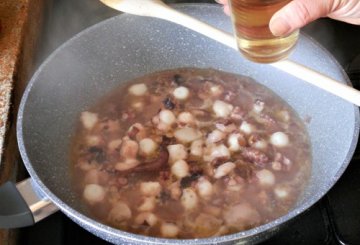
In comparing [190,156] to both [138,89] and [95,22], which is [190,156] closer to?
[138,89]

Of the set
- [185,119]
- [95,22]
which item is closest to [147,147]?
[185,119]

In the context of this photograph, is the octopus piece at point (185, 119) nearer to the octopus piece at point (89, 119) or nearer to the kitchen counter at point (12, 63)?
the octopus piece at point (89, 119)

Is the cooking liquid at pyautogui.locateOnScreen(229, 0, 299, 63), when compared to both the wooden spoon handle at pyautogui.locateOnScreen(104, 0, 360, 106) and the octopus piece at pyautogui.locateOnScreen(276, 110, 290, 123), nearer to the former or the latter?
the wooden spoon handle at pyautogui.locateOnScreen(104, 0, 360, 106)

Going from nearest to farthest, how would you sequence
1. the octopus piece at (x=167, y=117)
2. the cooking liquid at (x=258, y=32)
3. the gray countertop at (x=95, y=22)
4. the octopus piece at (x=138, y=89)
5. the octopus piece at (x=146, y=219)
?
the cooking liquid at (x=258, y=32)
the octopus piece at (x=146, y=219)
the octopus piece at (x=167, y=117)
the octopus piece at (x=138, y=89)
the gray countertop at (x=95, y=22)

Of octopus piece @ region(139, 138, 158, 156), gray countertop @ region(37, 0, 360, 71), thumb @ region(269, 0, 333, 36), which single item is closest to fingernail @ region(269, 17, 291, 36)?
thumb @ region(269, 0, 333, 36)


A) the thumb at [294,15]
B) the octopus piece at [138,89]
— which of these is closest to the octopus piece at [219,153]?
the octopus piece at [138,89]

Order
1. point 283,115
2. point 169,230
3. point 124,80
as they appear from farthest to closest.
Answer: point 124,80
point 283,115
point 169,230

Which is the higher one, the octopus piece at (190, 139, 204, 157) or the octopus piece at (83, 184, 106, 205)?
the octopus piece at (190, 139, 204, 157)
